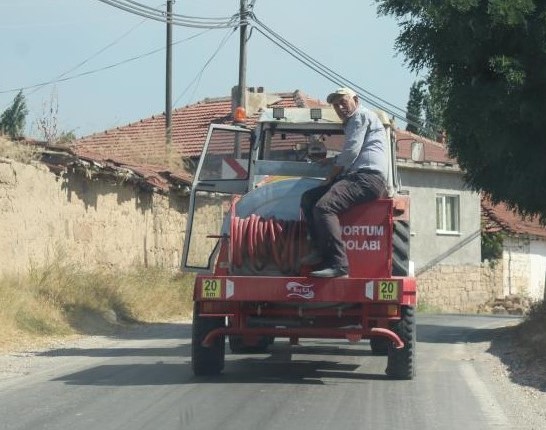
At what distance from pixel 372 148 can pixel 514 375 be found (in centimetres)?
318

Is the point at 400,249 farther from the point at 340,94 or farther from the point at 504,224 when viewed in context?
the point at 504,224

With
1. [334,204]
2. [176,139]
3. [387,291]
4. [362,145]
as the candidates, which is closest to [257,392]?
[387,291]

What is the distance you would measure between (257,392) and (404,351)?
1.68 m

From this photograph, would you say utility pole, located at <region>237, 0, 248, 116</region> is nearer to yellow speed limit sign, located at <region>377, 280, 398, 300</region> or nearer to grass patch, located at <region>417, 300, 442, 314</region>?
Result: grass patch, located at <region>417, 300, 442, 314</region>

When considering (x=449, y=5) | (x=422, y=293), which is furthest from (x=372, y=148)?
(x=422, y=293)

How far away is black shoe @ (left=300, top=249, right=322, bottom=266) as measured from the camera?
9.76 metres

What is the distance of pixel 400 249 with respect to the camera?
34.4ft

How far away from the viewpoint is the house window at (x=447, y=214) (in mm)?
37812

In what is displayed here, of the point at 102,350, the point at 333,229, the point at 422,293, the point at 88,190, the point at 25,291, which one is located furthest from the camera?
the point at 422,293

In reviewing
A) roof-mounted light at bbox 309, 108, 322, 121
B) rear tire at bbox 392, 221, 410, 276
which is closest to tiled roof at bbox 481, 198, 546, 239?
roof-mounted light at bbox 309, 108, 322, 121

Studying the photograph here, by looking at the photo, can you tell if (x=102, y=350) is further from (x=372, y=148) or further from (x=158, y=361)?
(x=372, y=148)

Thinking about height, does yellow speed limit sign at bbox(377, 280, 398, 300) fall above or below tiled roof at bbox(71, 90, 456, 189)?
below

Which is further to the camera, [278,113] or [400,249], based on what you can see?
[278,113]

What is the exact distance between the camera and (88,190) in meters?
18.9
